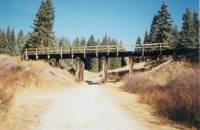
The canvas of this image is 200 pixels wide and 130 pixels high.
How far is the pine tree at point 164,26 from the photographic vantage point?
46434 millimetres

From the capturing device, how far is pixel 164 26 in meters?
47.0

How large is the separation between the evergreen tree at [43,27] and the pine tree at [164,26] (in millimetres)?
18571

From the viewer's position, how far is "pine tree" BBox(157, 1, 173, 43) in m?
46.4

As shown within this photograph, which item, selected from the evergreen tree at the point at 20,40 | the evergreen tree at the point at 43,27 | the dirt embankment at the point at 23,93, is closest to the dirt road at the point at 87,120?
the dirt embankment at the point at 23,93

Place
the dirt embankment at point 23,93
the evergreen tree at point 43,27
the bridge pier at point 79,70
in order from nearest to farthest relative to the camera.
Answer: the dirt embankment at point 23,93 < the bridge pier at point 79,70 < the evergreen tree at point 43,27

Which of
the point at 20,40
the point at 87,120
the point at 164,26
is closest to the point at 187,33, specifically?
the point at 164,26

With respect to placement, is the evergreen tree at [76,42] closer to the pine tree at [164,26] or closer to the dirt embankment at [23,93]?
the pine tree at [164,26]

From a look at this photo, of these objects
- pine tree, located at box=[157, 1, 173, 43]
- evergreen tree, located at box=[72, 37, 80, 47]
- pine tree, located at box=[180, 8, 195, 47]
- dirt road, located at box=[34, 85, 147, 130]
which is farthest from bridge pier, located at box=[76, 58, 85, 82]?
evergreen tree, located at box=[72, 37, 80, 47]

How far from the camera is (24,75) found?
2469cm

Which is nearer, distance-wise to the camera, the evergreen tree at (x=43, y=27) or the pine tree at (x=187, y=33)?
the pine tree at (x=187, y=33)

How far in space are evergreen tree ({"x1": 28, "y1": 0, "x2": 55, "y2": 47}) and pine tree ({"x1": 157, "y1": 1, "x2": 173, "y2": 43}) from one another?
1857cm

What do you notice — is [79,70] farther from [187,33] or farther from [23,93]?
[187,33]

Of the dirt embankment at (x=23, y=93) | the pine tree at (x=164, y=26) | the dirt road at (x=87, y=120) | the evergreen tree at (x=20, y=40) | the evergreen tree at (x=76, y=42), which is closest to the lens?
the dirt road at (x=87, y=120)

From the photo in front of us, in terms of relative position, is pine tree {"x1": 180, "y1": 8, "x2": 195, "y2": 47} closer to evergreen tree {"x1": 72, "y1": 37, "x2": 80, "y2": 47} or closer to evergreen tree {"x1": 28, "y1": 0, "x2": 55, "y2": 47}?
evergreen tree {"x1": 28, "y1": 0, "x2": 55, "y2": 47}
